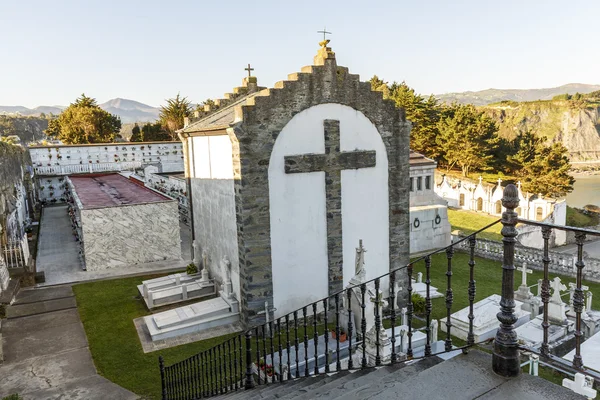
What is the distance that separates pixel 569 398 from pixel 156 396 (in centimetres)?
880

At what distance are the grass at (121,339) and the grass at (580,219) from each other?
35401 mm

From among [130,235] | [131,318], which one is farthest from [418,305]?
[130,235]

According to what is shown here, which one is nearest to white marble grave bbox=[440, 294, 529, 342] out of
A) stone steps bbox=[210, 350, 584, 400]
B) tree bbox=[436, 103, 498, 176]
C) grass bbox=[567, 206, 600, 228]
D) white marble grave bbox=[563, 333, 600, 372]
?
white marble grave bbox=[563, 333, 600, 372]

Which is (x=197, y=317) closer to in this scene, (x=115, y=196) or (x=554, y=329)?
(x=554, y=329)

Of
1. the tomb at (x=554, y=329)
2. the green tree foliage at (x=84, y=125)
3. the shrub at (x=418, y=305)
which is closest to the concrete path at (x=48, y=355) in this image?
the shrub at (x=418, y=305)

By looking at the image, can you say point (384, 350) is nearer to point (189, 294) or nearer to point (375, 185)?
point (375, 185)

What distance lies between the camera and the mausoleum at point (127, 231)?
18875 mm

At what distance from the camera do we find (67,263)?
2069 centimetres

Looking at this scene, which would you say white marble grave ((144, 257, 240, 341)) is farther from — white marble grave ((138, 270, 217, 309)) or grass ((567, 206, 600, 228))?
grass ((567, 206, 600, 228))

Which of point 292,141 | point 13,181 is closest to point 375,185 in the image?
point 292,141

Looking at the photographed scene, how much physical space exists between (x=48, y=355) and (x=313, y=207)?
28.4ft

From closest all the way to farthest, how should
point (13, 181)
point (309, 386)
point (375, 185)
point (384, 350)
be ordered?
1. point (309, 386)
2. point (384, 350)
3. point (375, 185)
4. point (13, 181)

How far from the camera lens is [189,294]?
15.7 metres

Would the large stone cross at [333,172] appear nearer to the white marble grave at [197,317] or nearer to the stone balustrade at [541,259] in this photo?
the white marble grave at [197,317]
